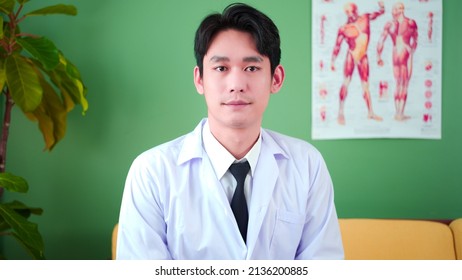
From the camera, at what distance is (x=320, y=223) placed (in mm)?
1677

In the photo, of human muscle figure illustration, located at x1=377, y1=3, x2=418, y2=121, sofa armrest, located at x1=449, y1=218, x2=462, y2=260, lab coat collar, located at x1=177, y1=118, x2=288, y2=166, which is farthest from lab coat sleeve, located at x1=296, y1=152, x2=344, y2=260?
human muscle figure illustration, located at x1=377, y1=3, x2=418, y2=121

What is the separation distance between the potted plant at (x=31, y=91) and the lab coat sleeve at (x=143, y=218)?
783 millimetres

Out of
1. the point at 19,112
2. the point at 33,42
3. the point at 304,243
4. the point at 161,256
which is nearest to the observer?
the point at 161,256

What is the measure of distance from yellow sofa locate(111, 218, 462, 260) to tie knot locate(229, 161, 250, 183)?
104cm

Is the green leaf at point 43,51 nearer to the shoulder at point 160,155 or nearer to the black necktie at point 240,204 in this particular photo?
the shoulder at point 160,155

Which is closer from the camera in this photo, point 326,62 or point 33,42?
point 33,42

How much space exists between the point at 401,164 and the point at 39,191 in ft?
6.62

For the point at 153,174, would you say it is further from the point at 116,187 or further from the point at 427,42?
the point at 427,42

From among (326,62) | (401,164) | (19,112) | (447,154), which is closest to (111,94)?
(19,112)

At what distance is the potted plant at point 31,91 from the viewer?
2.20 m

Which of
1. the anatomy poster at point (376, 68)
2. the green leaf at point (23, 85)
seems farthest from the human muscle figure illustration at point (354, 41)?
the green leaf at point (23, 85)

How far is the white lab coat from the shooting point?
1573 mm

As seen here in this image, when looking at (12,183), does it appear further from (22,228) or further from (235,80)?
(235,80)

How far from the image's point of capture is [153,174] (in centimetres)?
162
